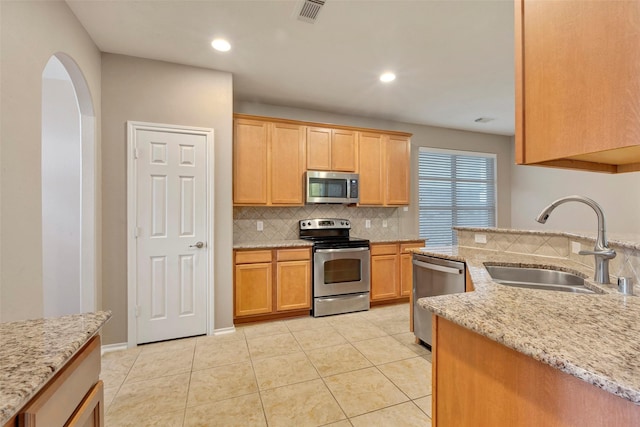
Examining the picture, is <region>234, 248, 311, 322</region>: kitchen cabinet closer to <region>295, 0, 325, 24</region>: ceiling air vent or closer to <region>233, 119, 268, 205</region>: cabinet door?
<region>233, 119, 268, 205</region>: cabinet door

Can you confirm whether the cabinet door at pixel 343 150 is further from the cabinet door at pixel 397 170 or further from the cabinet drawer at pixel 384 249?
the cabinet drawer at pixel 384 249

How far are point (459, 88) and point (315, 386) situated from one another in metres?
3.53

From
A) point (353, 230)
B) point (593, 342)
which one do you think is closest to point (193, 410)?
point (593, 342)

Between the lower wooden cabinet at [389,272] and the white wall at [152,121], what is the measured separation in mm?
1849

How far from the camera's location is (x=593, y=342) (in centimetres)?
75

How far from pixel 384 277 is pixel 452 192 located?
2.42m

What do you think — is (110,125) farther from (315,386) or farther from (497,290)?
(497,290)

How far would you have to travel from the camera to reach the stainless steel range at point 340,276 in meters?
3.55

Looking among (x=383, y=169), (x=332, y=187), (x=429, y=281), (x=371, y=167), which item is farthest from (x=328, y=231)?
(x=429, y=281)

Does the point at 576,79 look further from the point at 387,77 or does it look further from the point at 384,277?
the point at 384,277

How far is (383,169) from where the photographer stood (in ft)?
13.9

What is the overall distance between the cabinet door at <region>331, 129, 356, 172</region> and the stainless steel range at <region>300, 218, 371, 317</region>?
3.31 ft

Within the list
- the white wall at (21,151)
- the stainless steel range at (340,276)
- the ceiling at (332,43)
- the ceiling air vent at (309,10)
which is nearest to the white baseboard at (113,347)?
the white wall at (21,151)

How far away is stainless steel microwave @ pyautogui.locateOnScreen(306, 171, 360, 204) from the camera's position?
376 centimetres
